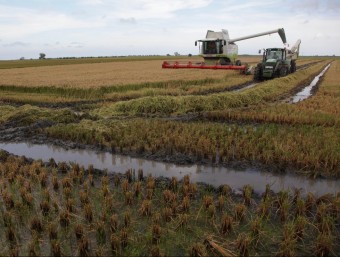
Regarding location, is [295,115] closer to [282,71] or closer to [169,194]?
[169,194]

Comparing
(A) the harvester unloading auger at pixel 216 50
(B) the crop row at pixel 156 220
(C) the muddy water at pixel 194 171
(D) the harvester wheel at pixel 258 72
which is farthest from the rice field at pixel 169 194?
(A) the harvester unloading auger at pixel 216 50

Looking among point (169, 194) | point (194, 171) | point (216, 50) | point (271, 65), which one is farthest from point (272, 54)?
point (169, 194)

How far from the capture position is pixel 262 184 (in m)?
6.65

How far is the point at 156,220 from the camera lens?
4.82m

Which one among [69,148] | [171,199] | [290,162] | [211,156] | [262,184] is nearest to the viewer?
[171,199]

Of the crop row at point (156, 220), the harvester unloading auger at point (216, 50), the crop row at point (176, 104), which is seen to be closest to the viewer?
the crop row at point (156, 220)

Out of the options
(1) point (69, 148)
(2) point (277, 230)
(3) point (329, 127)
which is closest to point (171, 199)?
(2) point (277, 230)

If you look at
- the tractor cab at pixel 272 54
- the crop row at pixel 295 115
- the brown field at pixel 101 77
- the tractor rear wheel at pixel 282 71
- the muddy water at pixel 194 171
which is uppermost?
the tractor cab at pixel 272 54

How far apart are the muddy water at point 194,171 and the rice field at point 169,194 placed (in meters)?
0.31

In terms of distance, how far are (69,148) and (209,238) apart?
6026 mm

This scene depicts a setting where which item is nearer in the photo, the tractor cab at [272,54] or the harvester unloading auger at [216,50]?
the tractor cab at [272,54]

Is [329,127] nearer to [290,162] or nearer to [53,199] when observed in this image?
[290,162]

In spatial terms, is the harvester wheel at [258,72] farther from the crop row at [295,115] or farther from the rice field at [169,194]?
the rice field at [169,194]

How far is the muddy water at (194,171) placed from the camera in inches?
258
